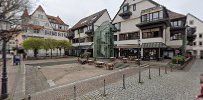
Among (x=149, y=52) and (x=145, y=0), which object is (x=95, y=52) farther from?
(x=145, y=0)

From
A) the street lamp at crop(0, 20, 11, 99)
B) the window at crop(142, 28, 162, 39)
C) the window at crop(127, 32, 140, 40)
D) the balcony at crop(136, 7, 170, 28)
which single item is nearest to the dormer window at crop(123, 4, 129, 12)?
the balcony at crop(136, 7, 170, 28)

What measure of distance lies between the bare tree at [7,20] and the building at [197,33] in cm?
5341

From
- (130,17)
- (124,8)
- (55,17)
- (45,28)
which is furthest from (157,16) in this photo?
(55,17)

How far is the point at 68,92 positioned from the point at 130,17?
28.6 metres

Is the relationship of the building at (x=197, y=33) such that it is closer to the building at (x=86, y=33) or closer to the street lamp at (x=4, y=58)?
the building at (x=86, y=33)

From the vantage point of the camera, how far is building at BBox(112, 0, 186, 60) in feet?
97.8

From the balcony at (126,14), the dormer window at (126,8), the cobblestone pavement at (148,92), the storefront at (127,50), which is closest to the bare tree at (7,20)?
the cobblestone pavement at (148,92)

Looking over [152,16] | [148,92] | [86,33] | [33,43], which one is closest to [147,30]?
[152,16]

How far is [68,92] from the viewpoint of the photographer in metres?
11.2

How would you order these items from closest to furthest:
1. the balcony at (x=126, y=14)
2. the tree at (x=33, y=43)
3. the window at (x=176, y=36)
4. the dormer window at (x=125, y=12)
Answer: the window at (x=176, y=36), the balcony at (x=126, y=14), the dormer window at (x=125, y=12), the tree at (x=33, y=43)

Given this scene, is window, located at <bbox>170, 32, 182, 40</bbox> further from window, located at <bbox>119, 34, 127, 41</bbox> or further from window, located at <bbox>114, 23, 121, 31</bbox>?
window, located at <bbox>114, 23, 121, 31</bbox>

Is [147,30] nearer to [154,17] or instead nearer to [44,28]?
[154,17]

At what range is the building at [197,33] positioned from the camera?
52344 mm

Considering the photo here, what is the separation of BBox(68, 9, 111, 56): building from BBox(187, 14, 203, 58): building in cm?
2693
